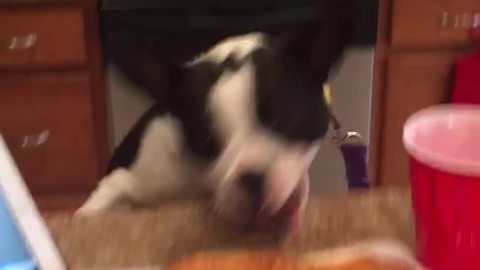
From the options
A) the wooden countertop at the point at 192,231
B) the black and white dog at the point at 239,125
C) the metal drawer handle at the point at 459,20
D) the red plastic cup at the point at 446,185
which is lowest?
the metal drawer handle at the point at 459,20

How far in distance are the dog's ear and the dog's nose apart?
0.22 meters

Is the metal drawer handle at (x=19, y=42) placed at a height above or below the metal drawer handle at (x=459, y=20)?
above

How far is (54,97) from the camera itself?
192cm

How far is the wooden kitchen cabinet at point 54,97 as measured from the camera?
1.82m

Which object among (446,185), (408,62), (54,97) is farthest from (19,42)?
(446,185)

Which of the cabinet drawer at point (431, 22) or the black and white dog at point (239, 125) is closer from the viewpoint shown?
the black and white dog at point (239, 125)

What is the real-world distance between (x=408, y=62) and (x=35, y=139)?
920mm

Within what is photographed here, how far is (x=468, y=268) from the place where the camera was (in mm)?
604

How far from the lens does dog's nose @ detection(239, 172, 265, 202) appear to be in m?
0.88

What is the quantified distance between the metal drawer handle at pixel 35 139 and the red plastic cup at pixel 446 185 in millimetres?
1440

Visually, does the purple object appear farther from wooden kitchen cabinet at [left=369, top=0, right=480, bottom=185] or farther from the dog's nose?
wooden kitchen cabinet at [left=369, top=0, right=480, bottom=185]

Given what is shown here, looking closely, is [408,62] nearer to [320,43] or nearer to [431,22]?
[431,22]

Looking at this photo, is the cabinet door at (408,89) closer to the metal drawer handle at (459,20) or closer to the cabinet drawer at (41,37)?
the metal drawer handle at (459,20)

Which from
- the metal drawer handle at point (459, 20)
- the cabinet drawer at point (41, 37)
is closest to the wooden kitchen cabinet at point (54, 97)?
the cabinet drawer at point (41, 37)
